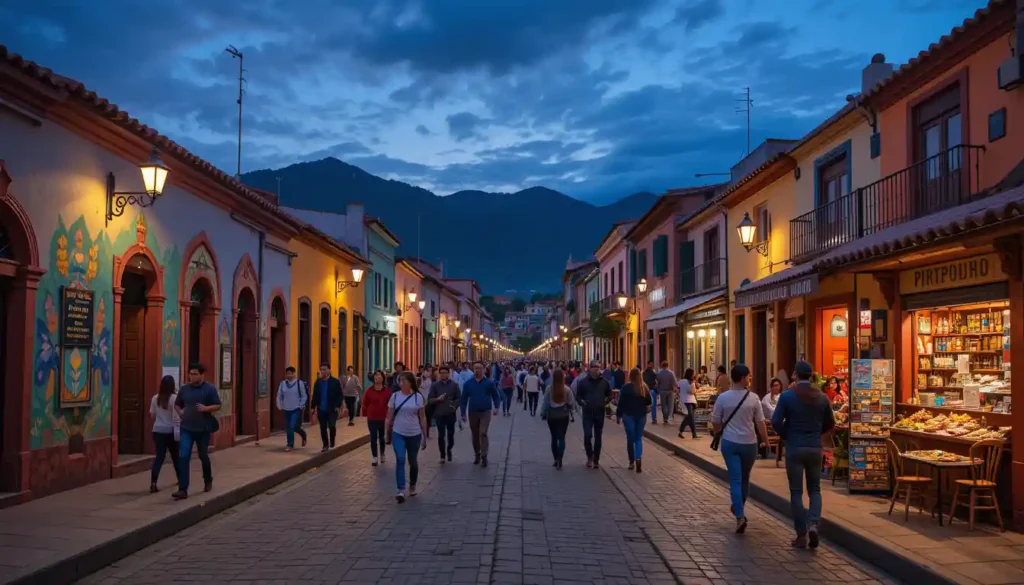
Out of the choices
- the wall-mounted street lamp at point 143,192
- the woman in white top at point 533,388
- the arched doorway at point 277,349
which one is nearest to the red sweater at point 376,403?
the wall-mounted street lamp at point 143,192

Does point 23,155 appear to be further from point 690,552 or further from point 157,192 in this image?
point 690,552

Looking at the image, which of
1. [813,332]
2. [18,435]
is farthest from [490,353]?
[18,435]

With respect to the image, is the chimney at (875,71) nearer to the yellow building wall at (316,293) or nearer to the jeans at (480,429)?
the jeans at (480,429)

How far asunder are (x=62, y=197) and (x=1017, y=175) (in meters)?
11.2

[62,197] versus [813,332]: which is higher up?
[62,197]

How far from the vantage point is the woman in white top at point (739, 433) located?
9781 mm

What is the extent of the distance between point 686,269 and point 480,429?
16.0m

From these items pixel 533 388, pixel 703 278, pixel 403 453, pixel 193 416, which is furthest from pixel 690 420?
pixel 193 416

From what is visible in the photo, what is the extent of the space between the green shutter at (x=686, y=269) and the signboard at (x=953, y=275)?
1668 centimetres

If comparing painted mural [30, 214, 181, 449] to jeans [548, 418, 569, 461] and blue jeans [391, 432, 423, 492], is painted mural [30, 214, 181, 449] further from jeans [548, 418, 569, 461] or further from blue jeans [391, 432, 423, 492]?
jeans [548, 418, 569, 461]

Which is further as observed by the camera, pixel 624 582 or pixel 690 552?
pixel 690 552

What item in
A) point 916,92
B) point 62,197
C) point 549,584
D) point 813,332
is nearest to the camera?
point 549,584

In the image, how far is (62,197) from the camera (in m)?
11.5

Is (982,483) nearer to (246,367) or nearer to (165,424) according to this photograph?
(165,424)
